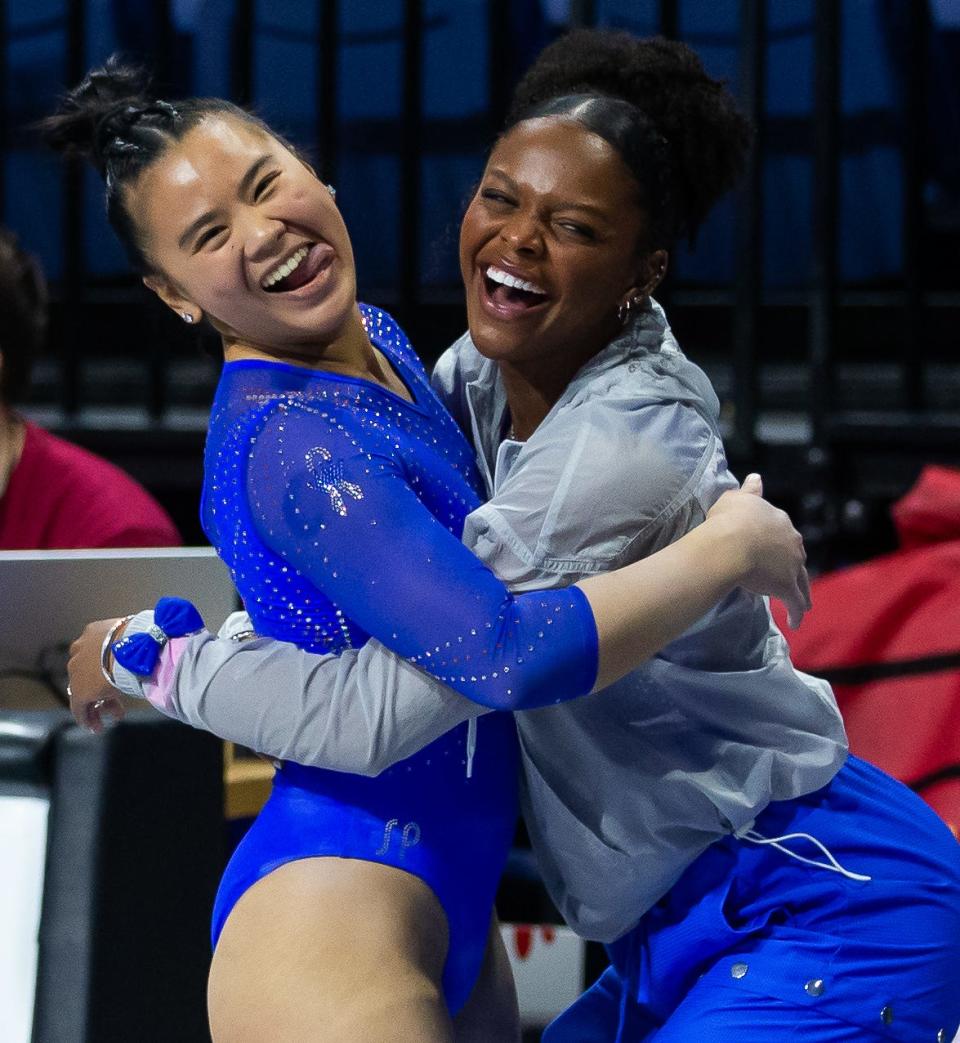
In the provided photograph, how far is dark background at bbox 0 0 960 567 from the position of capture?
134 inches

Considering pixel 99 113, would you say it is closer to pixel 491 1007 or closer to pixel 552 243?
pixel 552 243

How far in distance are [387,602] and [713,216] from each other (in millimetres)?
2926

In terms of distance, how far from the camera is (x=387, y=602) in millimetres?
1239

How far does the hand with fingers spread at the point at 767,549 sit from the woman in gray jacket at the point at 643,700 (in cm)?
3

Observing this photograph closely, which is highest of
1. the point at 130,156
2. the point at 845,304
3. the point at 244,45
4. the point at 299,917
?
the point at 130,156

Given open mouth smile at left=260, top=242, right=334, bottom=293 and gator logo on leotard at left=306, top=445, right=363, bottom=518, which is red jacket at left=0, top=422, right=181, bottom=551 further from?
gator logo on leotard at left=306, top=445, right=363, bottom=518

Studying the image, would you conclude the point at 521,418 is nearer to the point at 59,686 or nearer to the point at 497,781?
the point at 497,781

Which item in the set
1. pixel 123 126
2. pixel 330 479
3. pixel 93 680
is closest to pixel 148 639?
pixel 93 680

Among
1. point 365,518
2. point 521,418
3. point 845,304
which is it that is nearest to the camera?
point 365,518

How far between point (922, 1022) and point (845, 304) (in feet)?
8.84

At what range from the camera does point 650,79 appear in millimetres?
1446

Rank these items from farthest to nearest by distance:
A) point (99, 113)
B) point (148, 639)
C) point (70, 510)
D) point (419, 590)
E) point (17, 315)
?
1. point (17, 315)
2. point (70, 510)
3. point (99, 113)
4. point (148, 639)
5. point (419, 590)

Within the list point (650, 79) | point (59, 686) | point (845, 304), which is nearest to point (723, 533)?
point (650, 79)

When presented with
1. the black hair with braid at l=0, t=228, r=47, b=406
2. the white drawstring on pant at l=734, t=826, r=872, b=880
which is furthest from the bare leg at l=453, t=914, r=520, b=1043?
the black hair with braid at l=0, t=228, r=47, b=406
